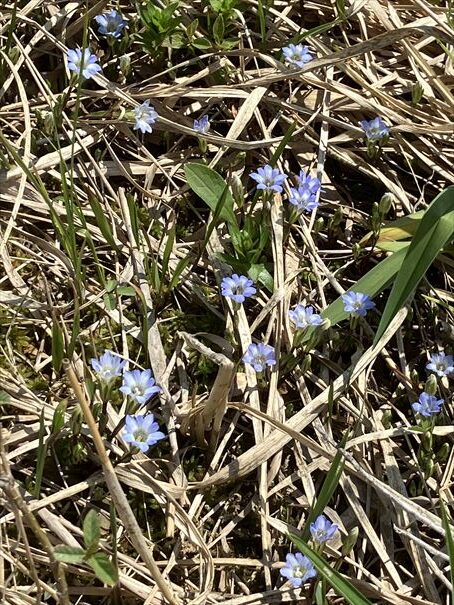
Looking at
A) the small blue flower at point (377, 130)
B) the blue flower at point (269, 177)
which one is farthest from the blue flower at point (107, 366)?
the small blue flower at point (377, 130)

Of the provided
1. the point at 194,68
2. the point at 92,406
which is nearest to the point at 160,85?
the point at 194,68

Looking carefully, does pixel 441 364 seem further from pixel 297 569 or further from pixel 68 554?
pixel 68 554

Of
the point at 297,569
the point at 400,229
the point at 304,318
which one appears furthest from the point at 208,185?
the point at 297,569

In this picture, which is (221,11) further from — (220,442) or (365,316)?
(220,442)

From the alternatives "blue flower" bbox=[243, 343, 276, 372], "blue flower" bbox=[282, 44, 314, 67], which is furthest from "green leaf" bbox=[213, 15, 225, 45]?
"blue flower" bbox=[243, 343, 276, 372]

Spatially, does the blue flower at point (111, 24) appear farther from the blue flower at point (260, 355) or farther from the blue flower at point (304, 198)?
the blue flower at point (260, 355)
